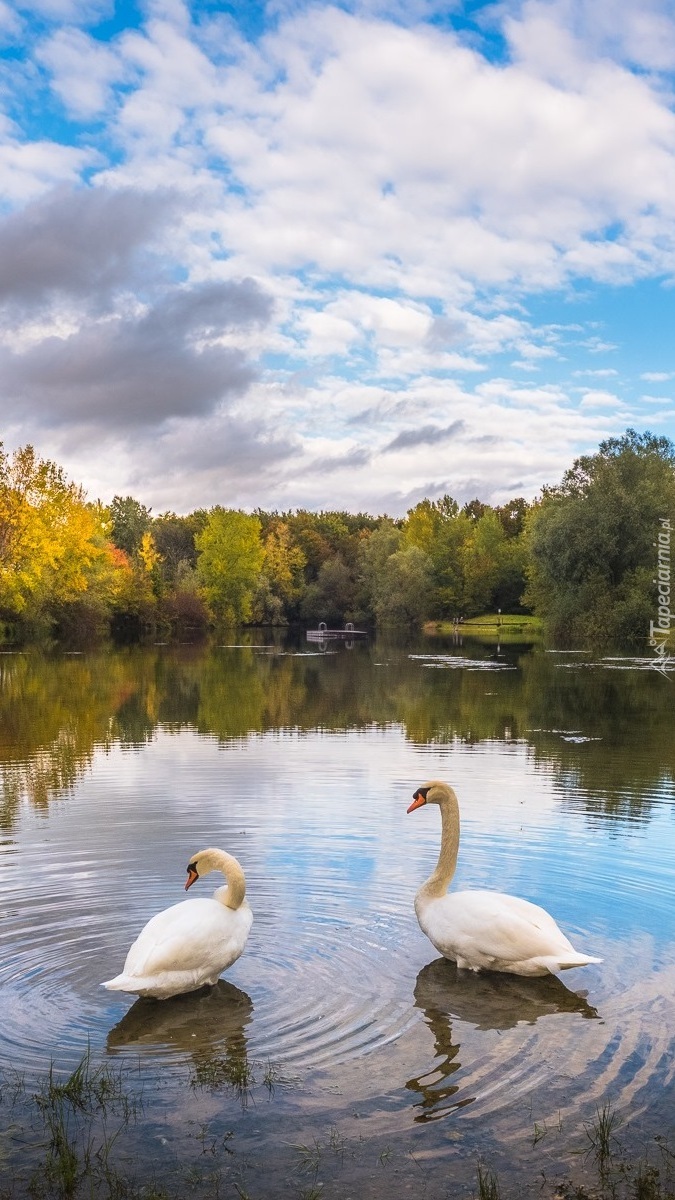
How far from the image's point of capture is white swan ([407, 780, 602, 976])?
849cm

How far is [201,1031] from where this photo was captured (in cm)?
763

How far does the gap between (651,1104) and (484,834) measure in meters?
7.81

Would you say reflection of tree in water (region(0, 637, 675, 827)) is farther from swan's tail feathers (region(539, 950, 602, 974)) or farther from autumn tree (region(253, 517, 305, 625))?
autumn tree (region(253, 517, 305, 625))

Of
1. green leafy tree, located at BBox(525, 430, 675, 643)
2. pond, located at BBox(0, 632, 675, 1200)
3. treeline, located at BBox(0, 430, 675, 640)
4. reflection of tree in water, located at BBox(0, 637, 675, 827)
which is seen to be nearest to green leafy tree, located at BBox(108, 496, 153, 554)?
treeline, located at BBox(0, 430, 675, 640)

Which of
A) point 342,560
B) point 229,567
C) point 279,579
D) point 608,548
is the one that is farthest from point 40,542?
point 342,560

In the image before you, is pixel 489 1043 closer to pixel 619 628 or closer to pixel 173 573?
pixel 619 628

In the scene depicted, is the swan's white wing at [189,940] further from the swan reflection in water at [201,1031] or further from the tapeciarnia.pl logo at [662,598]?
the tapeciarnia.pl logo at [662,598]

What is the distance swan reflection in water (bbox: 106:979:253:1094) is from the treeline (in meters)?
65.9

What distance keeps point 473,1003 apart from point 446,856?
1781 mm

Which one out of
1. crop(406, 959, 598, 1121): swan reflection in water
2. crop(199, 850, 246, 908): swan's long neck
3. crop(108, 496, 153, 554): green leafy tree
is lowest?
crop(406, 959, 598, 1121): swan reflection in water

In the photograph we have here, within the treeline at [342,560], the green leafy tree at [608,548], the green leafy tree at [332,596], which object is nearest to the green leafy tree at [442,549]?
the treeline at [342,560]

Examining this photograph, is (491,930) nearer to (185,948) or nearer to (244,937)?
(244,937)

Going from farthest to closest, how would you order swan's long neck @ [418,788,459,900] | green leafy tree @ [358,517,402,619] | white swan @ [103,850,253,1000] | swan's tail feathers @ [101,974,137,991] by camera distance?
1. green leafy tree @ [358,517,402,619]
2. swan's long neck @ [418,788,459,900]
3. white swan @ [103,850,253,1000]
4. swan's tail feathers @ [101,974,137,991]

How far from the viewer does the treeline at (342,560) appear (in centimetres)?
7488
